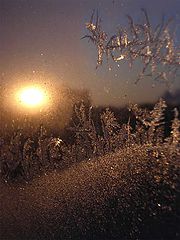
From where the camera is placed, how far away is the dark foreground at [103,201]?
2.26 meters

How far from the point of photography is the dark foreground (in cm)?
226

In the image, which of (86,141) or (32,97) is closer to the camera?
(86,141)

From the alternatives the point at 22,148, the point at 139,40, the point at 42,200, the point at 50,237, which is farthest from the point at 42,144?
the point at 139,40

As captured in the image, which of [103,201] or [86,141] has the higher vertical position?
[86,141]

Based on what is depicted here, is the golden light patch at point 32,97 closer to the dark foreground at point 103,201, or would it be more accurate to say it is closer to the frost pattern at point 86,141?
the frost pattern at point 86,141

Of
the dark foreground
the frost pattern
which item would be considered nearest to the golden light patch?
the frost pattern

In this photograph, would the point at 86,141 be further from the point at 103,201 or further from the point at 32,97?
the point at 32,97

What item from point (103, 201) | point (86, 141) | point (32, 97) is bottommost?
point (103, 201)

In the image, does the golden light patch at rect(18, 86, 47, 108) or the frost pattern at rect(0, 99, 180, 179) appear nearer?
the frost pattern at rect(0, 99, 180, 179)

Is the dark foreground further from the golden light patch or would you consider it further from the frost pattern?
the golden light patch

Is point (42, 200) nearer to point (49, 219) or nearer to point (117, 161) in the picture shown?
point (49, 219)

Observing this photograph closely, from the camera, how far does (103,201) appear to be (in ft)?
8.43

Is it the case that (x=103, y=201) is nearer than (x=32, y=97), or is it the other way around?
(x=103, y=201)

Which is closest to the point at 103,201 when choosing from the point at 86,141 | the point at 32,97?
the point at 86,141
